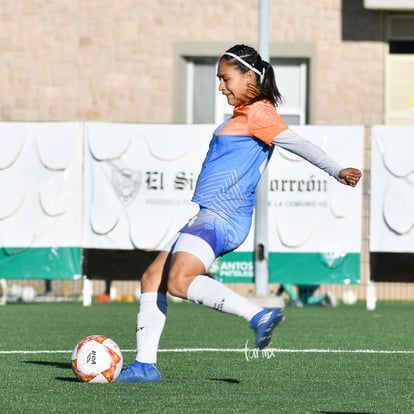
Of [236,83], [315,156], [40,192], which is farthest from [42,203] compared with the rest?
[315,156]

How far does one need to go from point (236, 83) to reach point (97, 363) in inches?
74.8

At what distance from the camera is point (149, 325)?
8352 mm

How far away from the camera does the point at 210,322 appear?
14922 millimetres

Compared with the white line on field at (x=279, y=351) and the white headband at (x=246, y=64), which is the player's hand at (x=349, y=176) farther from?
the white line on field at (x=279, y=351)

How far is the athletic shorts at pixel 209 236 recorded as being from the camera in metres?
7.98

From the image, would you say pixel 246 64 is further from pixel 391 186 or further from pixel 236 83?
pixel 391 186

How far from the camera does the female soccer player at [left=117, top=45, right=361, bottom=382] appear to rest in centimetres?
794

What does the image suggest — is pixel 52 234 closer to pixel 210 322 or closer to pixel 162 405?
pixel 210 322

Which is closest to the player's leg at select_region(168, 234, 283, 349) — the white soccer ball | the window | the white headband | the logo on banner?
the white headband

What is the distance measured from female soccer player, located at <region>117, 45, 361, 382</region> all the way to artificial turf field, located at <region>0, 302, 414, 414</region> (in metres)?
0.45

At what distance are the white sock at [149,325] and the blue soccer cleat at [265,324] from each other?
0.80 metres

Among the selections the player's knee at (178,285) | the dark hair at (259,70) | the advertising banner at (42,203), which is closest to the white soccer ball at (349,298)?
the advertising banner at (42,203)

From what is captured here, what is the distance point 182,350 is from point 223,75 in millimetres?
3338

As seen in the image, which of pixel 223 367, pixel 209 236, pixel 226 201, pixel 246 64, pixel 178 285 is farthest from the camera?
pixel 223 367
